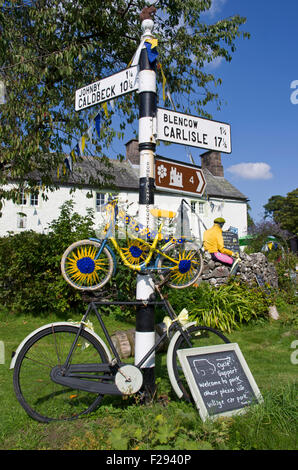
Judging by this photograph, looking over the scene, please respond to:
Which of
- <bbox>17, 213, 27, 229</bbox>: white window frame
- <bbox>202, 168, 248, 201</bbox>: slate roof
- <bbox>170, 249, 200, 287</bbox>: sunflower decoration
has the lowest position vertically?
<bbox>170, 249, 200, 287</bbox>: sunflower decoration

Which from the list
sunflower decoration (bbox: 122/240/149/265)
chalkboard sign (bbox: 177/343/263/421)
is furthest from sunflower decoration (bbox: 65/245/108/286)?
chalkboard sign (bbox: 177/343/263/421)

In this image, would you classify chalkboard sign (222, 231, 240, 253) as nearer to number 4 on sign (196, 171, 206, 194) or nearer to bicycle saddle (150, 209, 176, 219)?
number 4 on sign (196, 171, 206, 194)

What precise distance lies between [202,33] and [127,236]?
601 cm

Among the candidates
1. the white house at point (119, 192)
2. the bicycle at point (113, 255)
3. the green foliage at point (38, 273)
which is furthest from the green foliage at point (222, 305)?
the bicycle at point (113, 255)

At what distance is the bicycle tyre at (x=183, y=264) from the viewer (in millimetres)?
3537

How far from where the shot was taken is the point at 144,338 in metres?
3.22

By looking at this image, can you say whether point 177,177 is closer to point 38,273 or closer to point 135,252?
point 135,252

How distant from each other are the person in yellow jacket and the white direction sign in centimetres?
477

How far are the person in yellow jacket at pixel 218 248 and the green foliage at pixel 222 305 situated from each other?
663mm

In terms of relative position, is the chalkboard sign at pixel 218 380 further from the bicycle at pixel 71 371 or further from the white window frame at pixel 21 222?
the white window frame at pixel 21 222

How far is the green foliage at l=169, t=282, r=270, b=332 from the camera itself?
646cm
